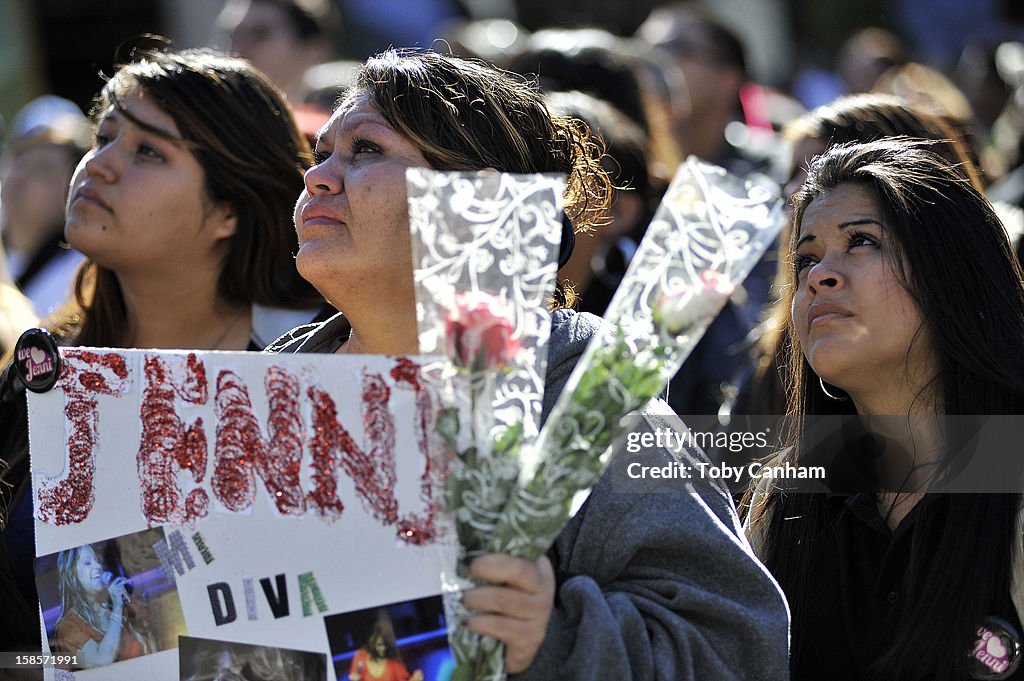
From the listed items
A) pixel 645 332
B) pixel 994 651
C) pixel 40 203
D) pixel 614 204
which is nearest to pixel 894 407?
pixel 994 651

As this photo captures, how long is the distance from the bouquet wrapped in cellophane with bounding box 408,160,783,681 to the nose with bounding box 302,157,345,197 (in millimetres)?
584

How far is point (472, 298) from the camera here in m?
1.65

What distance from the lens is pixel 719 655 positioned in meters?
1.88

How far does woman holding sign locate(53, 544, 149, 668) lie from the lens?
1945mm

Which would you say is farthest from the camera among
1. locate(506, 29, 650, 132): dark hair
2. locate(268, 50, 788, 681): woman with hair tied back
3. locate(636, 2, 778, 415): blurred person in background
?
locate(636, 2, 778, 415): blurred person in background

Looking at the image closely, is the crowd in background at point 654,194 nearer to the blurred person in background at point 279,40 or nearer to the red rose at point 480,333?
the blurred person in background at point 279,40

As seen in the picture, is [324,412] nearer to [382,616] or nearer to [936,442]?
[382,616]

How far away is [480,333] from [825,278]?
907mm

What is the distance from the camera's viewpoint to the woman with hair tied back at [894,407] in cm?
217

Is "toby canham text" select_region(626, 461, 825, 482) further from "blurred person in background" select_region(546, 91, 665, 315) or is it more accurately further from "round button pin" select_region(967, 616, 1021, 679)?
"blurred person in background" select_region(546, 91, 665, 315)

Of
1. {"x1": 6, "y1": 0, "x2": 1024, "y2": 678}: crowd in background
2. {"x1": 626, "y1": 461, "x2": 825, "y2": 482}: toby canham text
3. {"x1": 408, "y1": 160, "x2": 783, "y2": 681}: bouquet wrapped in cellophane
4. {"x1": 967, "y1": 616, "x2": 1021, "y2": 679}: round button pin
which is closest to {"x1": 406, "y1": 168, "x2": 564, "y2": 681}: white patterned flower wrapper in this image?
{"x1": 408, "y1": 160, "x2": 783, "y2": 681}: bouquet wrapped in cellophane

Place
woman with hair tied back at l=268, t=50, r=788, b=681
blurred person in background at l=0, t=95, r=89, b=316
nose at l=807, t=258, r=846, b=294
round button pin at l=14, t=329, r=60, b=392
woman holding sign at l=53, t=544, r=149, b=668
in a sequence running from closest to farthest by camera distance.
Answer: woman with hair tied back at l=268, t=50, r=788, b=681, woman holding sign at l=53, t=544, r=149, b=668, round button pin at l=14, t=329, r=60, b=392, nose at l=807, t=258, r=846, b=294, blurred person in background at l=0, t=95, r=89, b=316

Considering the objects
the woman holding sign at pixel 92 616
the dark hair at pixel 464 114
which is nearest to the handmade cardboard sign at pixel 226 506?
the woman holding sign at pixel 92 616

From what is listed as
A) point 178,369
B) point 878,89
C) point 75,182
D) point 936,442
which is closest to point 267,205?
point 75,182
